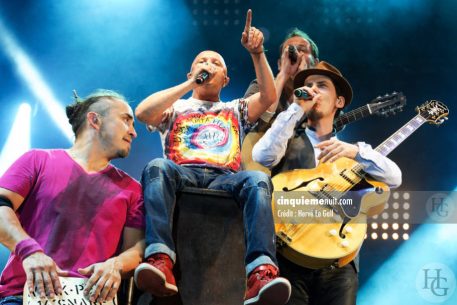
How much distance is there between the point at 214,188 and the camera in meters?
2.86

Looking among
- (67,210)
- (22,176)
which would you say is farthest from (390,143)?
(22,176)

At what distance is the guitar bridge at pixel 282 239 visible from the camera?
2.92 metres

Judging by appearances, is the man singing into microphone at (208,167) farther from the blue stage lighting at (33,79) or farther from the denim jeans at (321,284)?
the blue stage lighting at (33,79)

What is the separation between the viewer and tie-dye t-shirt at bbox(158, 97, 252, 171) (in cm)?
303

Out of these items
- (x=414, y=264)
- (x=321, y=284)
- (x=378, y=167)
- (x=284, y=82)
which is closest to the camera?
(x=321, y=284)

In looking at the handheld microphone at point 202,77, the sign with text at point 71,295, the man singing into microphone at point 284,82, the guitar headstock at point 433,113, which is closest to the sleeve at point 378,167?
the man singing into microphone at point 284,82

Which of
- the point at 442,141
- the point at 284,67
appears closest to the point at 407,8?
the point at 442,141

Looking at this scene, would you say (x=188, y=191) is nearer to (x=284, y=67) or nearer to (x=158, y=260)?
(x=158, y=260)

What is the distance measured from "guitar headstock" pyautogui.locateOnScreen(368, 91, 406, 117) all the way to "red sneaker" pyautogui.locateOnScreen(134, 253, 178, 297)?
1877 mm

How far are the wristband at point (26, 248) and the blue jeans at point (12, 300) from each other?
0.45 feet

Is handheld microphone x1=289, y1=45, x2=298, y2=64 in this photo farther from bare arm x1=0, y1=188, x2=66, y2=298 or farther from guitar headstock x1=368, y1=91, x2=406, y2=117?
bare arm x1=0, y1=188, x2=66, y2=298

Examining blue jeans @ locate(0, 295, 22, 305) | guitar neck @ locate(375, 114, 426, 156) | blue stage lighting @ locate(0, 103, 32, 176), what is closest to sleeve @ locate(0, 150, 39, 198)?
blue jeans @ locate(0, 295, 22, 305)

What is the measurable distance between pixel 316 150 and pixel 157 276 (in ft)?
4.32

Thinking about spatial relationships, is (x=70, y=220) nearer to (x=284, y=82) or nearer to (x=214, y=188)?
(x=214, y=188)
